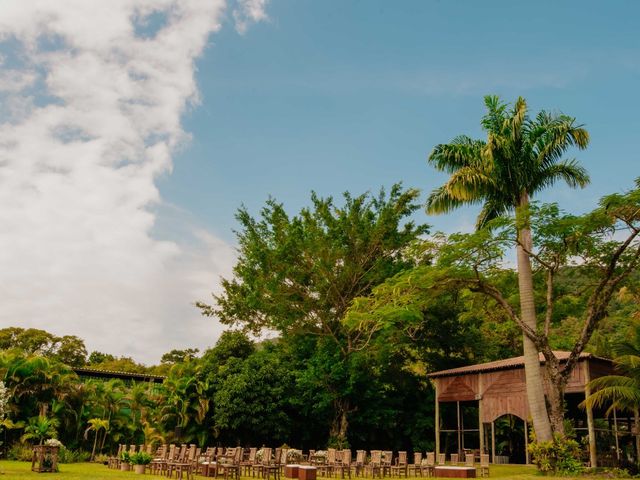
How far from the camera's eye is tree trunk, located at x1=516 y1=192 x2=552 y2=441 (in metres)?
21.9

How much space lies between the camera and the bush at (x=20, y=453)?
26.4 m

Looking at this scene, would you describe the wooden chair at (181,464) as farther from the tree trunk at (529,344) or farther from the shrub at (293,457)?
the tree trunk at (529,344)

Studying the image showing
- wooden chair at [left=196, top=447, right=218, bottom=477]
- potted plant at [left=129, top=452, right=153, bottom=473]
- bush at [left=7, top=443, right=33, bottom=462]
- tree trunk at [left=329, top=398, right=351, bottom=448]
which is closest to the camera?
wooden chair at [left=196, top=447, right=218, bottom=477]

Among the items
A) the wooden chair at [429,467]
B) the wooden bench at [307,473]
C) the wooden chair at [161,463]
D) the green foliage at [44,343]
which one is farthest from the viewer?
the green foliage at [44,343]

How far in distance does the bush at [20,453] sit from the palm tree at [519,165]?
2154cm

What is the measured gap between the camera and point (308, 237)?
3322 centimetres

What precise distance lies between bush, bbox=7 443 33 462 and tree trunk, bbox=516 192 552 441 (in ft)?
69.8

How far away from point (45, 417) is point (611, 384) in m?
23.8

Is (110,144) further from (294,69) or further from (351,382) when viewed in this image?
(351,382)

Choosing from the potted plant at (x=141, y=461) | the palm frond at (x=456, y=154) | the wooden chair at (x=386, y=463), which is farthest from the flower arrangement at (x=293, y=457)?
the palm frond at (x=456, y=154)

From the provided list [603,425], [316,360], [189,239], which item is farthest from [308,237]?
[603,425]

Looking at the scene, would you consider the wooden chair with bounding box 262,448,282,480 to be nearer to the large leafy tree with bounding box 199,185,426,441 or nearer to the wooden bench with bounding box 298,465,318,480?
the wooden bench with bounding box 298,465,318,480

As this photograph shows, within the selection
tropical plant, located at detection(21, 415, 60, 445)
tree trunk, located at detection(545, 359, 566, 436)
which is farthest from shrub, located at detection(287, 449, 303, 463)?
tropical plant, located at detection(21, 415, 60, 445)

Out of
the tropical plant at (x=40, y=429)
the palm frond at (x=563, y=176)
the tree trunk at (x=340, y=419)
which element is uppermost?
the palm frond at (x=563, y=176)
